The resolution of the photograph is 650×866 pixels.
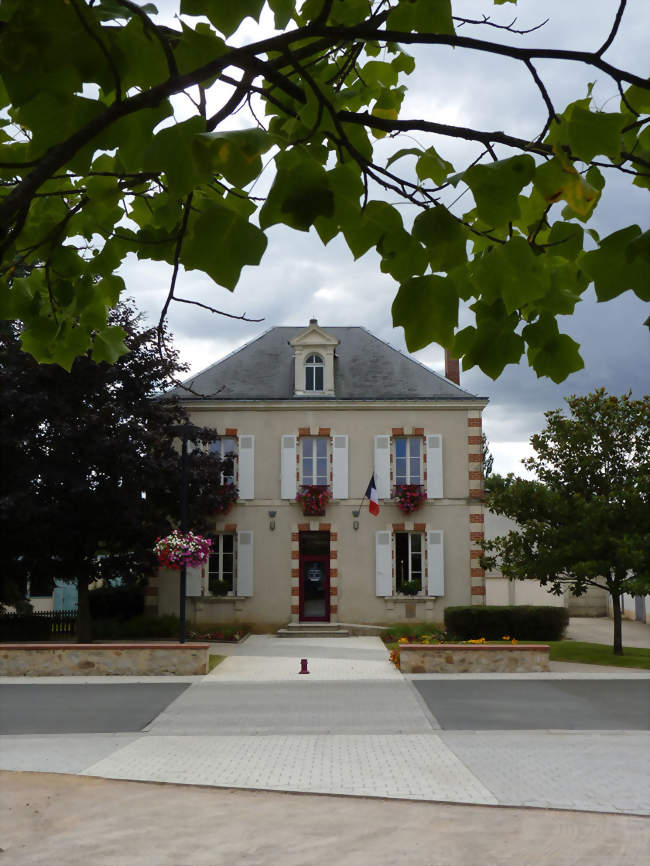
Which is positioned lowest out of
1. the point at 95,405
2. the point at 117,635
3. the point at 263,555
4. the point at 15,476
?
the point at 117,635

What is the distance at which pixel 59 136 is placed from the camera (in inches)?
82.0

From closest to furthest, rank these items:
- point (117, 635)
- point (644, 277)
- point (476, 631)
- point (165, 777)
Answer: point (644, 277) → point (165, 777) → point (476, 631) → point (117, 635)

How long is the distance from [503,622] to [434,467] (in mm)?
5154

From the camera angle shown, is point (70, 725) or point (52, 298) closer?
point (52, 298)

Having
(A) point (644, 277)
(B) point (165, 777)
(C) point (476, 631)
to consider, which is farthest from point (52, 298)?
(C) point (476, 631)

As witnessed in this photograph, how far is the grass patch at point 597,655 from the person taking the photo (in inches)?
695

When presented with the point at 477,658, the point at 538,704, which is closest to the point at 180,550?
the point at 477,658

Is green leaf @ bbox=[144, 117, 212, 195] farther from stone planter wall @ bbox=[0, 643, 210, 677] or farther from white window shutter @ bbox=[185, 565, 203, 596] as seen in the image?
white window shutter @ bbox=[185, 565, 203, 596]

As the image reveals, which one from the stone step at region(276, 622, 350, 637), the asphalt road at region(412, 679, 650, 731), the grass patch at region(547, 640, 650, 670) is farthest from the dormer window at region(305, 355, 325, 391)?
the asphalt road at region(412, 679, 650, 731)

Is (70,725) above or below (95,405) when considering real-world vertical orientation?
below

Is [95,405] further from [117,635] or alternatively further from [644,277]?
[644,277]

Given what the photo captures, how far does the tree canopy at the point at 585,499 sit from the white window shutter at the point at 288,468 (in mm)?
7455

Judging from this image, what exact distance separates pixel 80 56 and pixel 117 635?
2269 centimetres

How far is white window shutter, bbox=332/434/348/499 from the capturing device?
82.5 feet
